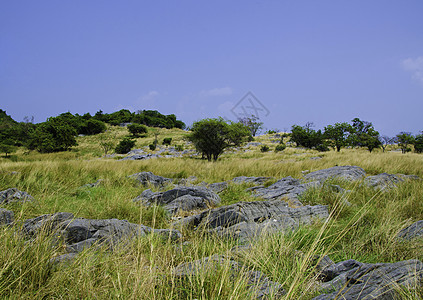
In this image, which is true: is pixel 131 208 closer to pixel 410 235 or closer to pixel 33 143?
pixel 410 235

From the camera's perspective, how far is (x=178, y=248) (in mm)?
2371

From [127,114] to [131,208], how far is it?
84.9m

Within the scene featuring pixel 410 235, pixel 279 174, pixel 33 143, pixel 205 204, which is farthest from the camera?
pixel 33 143

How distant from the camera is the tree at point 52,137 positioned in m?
38.8

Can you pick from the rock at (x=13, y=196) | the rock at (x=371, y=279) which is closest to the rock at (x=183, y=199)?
the rock at (x=13, y=196)

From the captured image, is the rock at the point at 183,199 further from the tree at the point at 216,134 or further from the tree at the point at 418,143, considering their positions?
the tree at the point at 418,143

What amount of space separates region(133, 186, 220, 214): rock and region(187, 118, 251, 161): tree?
1647cm

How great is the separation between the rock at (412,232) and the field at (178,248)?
10 centimetres

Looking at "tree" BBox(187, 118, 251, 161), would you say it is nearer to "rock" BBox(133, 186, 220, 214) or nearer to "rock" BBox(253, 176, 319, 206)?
"rock" BBox(253, 176, 319, 206)

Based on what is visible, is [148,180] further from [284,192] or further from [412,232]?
[412,232]

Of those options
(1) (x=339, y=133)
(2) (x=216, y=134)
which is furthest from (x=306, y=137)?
(2) (x=216, y=134)

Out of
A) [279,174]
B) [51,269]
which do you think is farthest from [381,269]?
[279,174]

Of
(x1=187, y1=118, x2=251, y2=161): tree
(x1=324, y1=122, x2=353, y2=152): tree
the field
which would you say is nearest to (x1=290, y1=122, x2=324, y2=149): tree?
(x1=324, y1=122, x2=353, y2=152): tree

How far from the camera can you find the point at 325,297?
1540 mm
